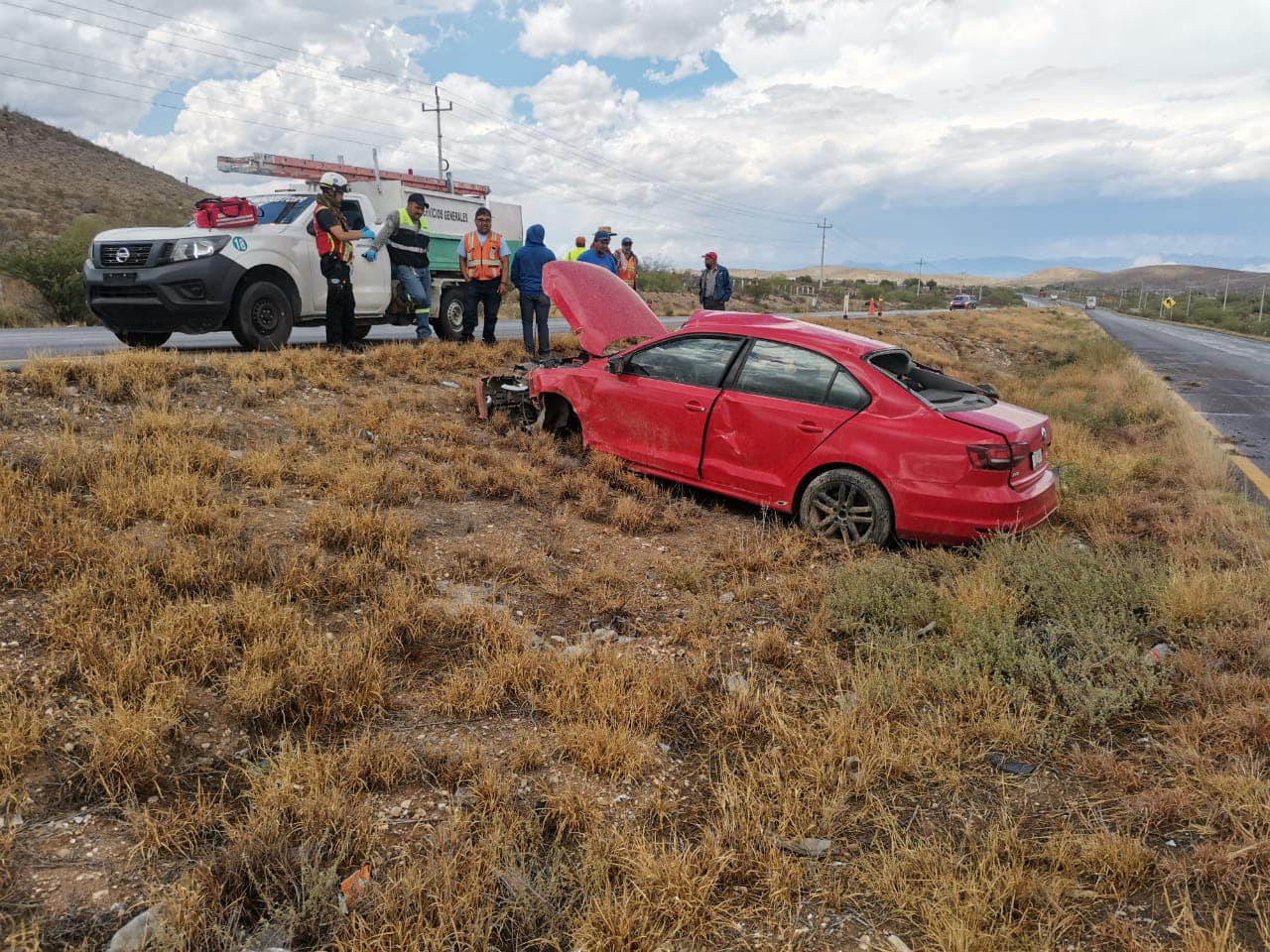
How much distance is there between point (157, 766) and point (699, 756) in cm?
203

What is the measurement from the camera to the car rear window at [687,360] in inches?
235

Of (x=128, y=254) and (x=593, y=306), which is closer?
(x=593, y=306)

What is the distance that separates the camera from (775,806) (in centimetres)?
272

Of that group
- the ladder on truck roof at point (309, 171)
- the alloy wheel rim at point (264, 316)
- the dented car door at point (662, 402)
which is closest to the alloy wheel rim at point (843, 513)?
the dented car door at point (662, 402)

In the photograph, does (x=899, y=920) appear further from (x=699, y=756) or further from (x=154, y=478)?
(x=154, y=478)

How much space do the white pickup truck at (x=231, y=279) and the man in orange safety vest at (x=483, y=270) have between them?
0.92 m

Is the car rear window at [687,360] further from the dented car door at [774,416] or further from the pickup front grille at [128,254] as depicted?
the pickup front grille at [128,254]

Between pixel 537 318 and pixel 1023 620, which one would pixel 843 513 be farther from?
pixel 537 318

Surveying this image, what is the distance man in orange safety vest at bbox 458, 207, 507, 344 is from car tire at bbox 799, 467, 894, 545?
6416mm

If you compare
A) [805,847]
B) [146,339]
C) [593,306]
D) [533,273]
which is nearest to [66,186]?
[146,339]

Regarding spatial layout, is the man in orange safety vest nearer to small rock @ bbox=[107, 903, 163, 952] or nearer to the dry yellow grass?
the dry yellow grass

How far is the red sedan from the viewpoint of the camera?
494 cm

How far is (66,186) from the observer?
44938mm

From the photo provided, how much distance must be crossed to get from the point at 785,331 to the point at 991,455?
1754mm
